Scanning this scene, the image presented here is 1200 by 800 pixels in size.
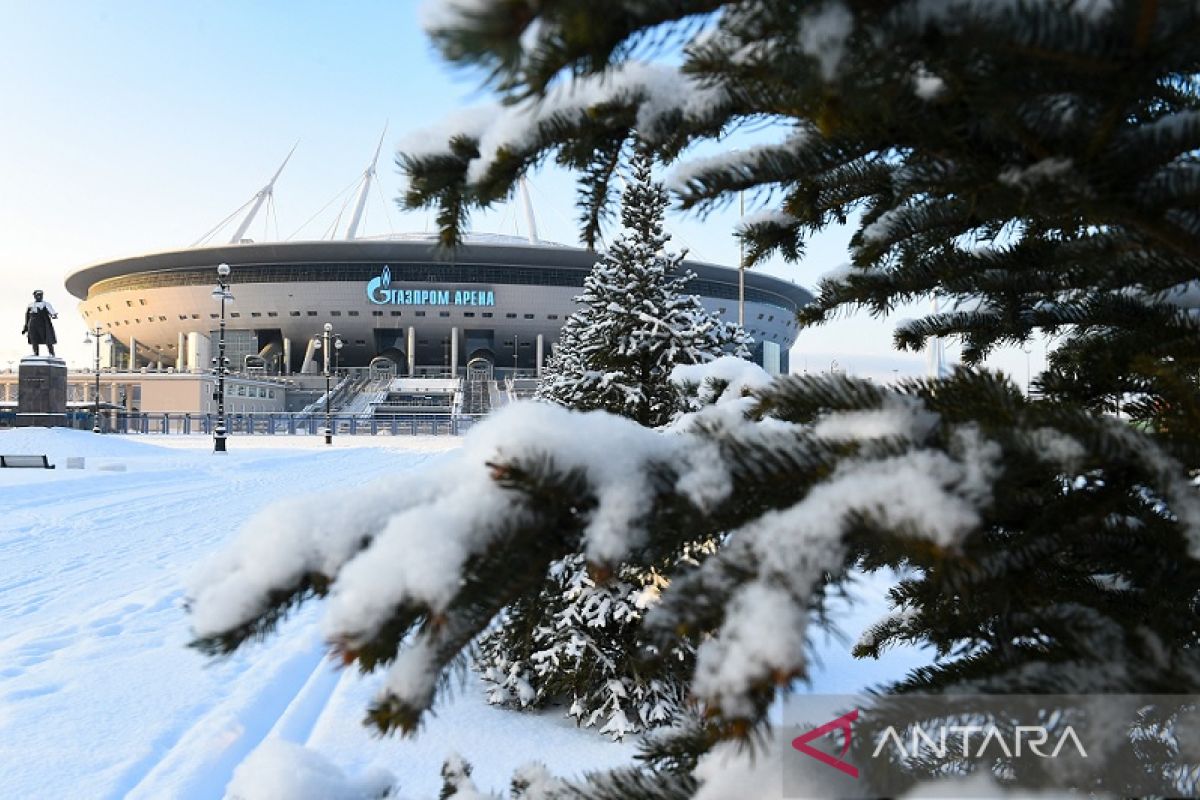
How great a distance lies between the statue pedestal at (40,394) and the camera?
2469cm

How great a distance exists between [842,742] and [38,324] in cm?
3211

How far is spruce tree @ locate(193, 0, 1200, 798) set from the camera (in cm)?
75

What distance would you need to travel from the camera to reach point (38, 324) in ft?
85.1

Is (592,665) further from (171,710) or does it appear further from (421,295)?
(421,295)

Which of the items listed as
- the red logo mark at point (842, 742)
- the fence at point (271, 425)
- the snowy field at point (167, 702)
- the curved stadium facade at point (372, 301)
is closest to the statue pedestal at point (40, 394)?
the fence at point (271, 425)

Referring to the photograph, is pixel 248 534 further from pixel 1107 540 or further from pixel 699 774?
pixel 1107 540

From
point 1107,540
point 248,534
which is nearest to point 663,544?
point 248,534

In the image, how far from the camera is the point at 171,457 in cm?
2269

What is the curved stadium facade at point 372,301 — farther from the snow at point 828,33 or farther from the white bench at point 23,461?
the snow at point 828,33

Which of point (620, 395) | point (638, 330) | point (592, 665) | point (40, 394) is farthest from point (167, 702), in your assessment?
point (40, 394)

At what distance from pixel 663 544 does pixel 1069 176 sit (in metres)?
0.70

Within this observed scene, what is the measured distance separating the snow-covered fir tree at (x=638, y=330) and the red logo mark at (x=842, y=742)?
361 cm

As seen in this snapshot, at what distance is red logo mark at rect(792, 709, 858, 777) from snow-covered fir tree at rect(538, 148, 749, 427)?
3.61 meters

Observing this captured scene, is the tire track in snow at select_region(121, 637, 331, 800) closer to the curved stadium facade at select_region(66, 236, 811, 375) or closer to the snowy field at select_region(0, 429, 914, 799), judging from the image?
the snowy field at select_region(0, 429, 914, 799)
